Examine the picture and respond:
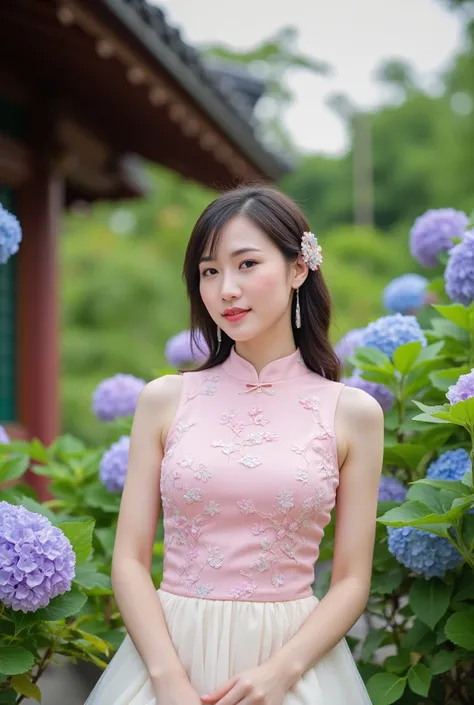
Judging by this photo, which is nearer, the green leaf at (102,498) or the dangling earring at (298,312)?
the dangling earring at (298,312)

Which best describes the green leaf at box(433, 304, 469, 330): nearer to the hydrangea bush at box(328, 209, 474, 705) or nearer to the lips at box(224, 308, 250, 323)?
the hydrangea bush at box(328, 209, 474, 705)

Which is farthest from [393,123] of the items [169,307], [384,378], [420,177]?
[384,378]

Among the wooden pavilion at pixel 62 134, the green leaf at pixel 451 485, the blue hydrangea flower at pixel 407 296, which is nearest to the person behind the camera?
the green leaf at pixel 451 485

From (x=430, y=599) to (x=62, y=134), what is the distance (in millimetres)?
4070

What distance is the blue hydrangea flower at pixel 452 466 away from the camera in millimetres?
2086

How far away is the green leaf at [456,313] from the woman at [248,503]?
470mm

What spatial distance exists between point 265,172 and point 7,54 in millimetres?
1879

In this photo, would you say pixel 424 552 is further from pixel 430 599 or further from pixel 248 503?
pixel 248 503

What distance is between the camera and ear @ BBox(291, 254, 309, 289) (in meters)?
1.94

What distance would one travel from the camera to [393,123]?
25.7 metres

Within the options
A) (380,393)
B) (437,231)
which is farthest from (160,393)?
(437,231)

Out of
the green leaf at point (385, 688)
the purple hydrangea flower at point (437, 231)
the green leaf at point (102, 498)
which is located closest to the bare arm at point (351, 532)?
the green leaf at point (385, 688)

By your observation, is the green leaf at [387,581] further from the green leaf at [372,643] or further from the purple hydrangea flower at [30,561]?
the purple hydrangea flower at [30,561]

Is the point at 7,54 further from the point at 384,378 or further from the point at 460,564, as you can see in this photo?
the point at 460,564
